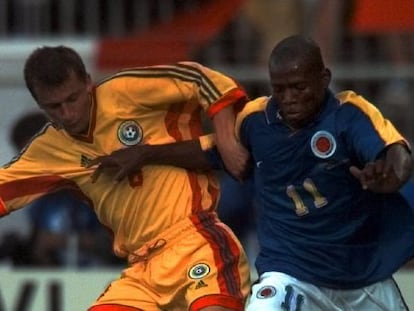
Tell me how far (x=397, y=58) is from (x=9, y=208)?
3.86 metres

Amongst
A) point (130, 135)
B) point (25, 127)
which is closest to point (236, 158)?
point (130, 135)

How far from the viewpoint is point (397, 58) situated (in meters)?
10.8

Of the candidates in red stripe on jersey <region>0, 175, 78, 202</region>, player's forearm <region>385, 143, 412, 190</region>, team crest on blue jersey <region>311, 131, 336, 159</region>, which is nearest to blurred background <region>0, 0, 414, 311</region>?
red stripe on jersey <region>0, 175, 78, 202</region>

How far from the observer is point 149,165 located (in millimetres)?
7352

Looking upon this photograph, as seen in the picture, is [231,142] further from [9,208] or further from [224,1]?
[224,1]

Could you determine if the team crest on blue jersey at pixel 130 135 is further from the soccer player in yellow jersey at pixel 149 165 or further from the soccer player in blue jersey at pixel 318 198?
the soccer player in blue jersey at pixel 318 198

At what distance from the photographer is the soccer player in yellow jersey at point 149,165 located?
7195 millimetres

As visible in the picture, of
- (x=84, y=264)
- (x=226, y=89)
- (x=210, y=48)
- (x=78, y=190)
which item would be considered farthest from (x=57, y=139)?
(x=210, y=48)

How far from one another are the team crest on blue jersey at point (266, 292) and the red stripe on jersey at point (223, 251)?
0.84 feet

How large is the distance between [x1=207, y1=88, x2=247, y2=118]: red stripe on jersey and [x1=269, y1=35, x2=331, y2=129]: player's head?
51cm

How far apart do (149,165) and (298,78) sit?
0.92 metres

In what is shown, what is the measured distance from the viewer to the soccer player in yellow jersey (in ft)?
23.6

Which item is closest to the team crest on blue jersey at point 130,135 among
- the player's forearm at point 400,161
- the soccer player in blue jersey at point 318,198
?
the soccer player in blue jersey at point 318,198

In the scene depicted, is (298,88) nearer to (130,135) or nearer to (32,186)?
(130,135)
